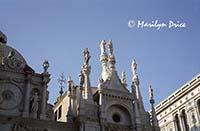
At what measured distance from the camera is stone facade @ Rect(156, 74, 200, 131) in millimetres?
43669

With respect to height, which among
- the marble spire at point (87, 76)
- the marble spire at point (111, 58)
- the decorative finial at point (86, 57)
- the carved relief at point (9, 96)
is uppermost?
the marble spire at point (111, 58)

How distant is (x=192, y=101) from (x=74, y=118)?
662 inches

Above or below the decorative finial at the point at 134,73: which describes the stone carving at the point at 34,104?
below

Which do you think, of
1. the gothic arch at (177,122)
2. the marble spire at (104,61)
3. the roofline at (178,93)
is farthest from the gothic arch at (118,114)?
the gothic arch at (177,122)

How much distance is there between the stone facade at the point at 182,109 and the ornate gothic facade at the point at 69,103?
6168 millimetres

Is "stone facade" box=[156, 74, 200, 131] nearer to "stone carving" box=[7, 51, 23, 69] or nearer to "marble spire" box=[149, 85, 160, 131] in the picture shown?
"marble spire" box=[149, 85, 160, 131]

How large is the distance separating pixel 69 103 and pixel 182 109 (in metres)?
17.3

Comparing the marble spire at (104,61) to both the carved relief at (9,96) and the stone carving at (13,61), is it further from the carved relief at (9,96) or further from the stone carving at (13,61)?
the carved relief at (9,96)

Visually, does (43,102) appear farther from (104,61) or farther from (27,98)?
(104,61)

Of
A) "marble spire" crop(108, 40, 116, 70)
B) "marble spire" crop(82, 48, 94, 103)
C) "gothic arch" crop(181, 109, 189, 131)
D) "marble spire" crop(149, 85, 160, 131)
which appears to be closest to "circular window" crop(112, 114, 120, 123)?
"marble spire" crop(82, 48, 94, 103)

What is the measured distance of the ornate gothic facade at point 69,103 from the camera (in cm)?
3284

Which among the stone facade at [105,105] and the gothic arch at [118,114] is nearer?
the stone facade at [105,105]

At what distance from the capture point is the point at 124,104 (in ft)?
126

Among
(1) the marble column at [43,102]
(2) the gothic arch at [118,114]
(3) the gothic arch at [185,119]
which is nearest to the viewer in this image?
(1) the marble column at [43,102]
